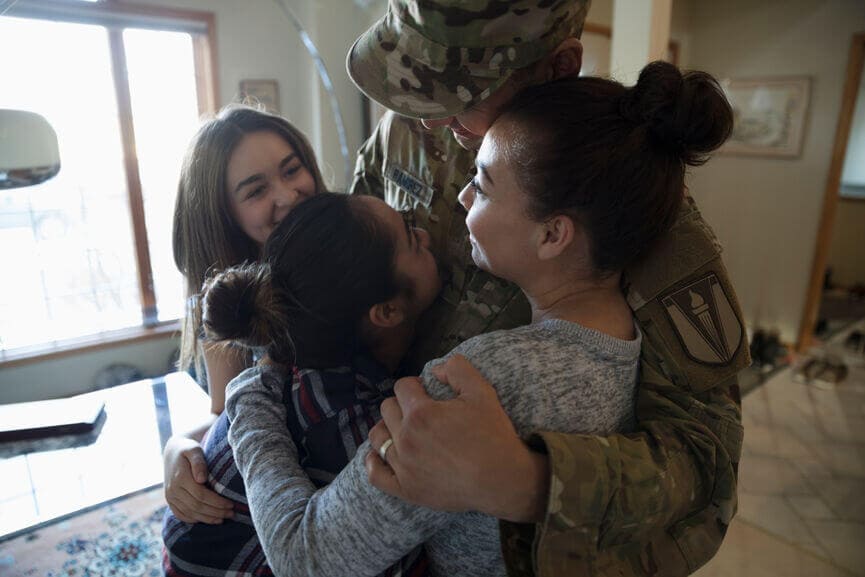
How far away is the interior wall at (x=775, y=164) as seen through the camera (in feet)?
14.3

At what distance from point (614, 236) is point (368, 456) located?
0.43 metres

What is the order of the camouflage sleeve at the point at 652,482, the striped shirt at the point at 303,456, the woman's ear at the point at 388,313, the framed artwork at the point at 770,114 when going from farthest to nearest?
the framed artwork at the point at 770,114 < the woman's ear at the point at 388,313 < the striped shirt at the point at 303,456 < the camouflage sleeve at the point at 652,482

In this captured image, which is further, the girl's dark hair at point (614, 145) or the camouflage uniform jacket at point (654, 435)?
the girl's dark hair at point (614, 145)

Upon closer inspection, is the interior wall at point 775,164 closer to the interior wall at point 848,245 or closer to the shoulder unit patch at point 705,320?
the interior wall at point 848,245

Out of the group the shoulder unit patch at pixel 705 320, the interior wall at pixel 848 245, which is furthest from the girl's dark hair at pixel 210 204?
the interior wall at pixel 848 245

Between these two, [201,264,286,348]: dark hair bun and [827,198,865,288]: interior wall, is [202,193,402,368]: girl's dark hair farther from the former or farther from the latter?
[827,198,865,288]: interior wall

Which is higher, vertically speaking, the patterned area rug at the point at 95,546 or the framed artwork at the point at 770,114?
the framed artwork at the point at 770,114

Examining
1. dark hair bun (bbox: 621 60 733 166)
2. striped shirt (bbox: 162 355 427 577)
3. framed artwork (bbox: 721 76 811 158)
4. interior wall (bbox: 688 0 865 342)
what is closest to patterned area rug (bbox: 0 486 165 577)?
striped shirt (bbox: 162 355 427 577)

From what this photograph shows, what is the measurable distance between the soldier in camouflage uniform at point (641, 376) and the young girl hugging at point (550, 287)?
0.10 feet

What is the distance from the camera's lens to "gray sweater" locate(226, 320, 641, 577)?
0.65m

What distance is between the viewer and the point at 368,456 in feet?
2.12

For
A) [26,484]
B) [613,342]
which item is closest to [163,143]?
[26,484]

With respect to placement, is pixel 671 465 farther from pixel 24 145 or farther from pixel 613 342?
pixel 24 145

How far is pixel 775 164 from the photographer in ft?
15.5
